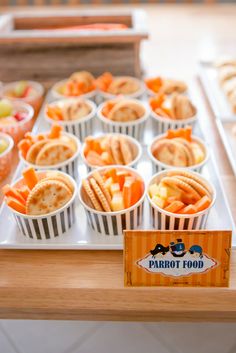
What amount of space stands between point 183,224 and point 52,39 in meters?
0.89

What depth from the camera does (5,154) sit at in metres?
1.09

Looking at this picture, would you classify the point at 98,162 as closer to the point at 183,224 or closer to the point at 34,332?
the point at 183,224

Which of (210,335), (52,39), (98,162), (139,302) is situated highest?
(52,39)

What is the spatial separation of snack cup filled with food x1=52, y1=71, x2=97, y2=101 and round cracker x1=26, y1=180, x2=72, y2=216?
0.55 metres

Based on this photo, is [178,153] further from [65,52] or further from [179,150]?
[65,52]

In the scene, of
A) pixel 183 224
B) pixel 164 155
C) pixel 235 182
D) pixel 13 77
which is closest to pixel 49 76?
pixel 13 77

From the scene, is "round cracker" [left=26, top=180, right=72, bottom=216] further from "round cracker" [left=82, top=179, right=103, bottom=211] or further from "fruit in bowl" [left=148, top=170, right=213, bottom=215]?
"fruit in bowl" [left=148, top=170, right=213, bottom=215]

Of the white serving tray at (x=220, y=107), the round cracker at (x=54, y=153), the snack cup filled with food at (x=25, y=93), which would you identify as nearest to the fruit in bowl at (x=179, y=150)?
the white serving tray at (x=220, y=107)

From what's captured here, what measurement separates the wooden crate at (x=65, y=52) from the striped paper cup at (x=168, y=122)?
0.35 m

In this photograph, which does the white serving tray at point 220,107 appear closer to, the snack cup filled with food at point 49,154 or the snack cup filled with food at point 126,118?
the snack cup filled with food at point 126,118

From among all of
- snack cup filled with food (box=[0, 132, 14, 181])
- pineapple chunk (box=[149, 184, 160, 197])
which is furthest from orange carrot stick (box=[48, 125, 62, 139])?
pineapple chunk (box=[149, 184, 160, 197])

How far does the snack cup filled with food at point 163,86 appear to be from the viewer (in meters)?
1.41

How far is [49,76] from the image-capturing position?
5.21 feet

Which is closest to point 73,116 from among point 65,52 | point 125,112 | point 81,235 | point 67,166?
point 125,112
